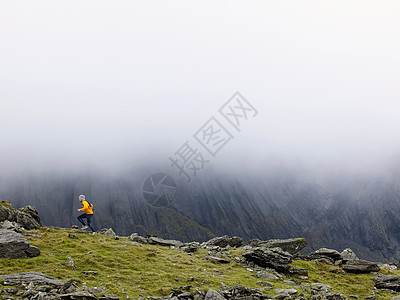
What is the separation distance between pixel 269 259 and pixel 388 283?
1384cm

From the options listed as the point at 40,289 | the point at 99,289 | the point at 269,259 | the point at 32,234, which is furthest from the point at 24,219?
the point at 269,259

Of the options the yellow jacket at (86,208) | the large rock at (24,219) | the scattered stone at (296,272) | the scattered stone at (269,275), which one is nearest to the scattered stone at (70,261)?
the yellow jacket at (86,208)

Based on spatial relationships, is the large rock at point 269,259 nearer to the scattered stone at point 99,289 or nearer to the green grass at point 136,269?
the green grass at point 136,269

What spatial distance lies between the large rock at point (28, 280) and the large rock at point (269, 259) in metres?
20.9

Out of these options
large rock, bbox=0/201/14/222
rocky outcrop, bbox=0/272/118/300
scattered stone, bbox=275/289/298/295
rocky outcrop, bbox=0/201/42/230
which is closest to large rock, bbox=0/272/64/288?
rocky outcrop, bbox=0/272/118/300

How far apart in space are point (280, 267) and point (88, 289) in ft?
68.3

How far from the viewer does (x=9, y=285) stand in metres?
17.4

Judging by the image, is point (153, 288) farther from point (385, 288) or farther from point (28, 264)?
point (385, 288)

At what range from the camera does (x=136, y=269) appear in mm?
24875

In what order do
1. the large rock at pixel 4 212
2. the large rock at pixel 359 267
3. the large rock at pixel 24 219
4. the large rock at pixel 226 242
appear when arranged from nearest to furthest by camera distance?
the large rock at pixel 4 212
the large rock at pixel 24 219
the large rock at pixel 359 267
the large rock at pixel 226 242

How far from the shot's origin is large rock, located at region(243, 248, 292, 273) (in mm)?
31031

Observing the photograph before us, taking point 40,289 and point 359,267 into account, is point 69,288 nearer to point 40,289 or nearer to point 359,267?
point 40,289

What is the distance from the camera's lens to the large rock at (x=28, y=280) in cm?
1757

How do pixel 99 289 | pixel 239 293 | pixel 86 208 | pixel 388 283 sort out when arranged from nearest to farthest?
pixel 99 289 → pixel 239 293 → pixel 388 283 → pixel 86 208
